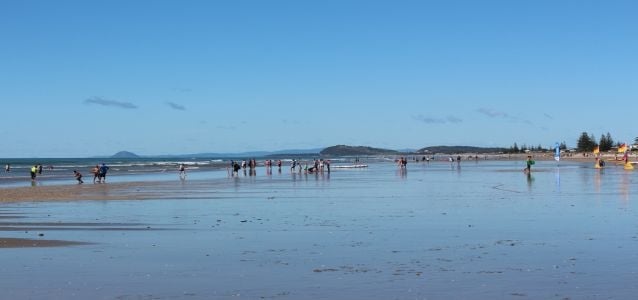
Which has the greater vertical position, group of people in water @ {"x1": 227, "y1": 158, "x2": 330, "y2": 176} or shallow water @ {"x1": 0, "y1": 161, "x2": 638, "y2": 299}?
group of people in water @ {"x1": 227, "y1": 158, "x2": 330, "y2": 176}

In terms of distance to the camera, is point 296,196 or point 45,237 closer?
point 45,237

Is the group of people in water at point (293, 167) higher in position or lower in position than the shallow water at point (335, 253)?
higher

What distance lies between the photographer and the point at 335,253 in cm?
1395

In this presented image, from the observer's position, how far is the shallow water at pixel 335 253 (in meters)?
10.5

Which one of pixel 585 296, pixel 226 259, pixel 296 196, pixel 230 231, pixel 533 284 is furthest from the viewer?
pixel 296 196

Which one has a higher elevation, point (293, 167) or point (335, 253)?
point (293, 167)

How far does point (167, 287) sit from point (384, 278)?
3216mm

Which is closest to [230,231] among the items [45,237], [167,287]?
[45,237]

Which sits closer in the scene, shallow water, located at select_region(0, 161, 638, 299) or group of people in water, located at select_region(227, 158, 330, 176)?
shallow water, located at select_region(0, 161, 638, 299)

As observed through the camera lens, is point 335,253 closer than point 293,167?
Yes

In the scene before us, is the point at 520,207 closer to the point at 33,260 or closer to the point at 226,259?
the point at 226,259

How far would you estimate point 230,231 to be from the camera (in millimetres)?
17969

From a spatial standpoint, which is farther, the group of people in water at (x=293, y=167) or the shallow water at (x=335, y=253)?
the group of people in water at (x=293, y=167)

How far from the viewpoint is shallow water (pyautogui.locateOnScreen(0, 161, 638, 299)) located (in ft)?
34.5
